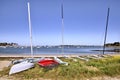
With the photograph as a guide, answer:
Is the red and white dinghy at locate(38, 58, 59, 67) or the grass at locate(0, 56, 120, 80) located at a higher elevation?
the red and white dinghy at locate(38, 58, 59, 67)

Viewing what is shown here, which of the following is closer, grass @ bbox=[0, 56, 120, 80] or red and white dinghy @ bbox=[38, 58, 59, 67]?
grass @ bbox=[0, 56, 120, 80]

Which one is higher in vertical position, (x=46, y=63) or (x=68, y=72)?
(x=46, y=63)

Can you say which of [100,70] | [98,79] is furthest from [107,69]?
[98,79]

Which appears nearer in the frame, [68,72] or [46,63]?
[68,72]

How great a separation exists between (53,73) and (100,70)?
282cm

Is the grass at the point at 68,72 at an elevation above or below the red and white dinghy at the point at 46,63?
below

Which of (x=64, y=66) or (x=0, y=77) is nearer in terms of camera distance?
(x=0, y=77)

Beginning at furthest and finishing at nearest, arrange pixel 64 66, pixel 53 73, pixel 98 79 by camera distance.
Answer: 1. pixel 64 66
2. pixel 53 73
3. pixel 98 79

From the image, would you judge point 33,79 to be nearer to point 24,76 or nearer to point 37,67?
point 24,76

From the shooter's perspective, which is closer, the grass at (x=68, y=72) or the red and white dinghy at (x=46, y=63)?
the grass at (x=68, y=72)

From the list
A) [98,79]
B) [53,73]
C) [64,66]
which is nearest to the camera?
[98,79]

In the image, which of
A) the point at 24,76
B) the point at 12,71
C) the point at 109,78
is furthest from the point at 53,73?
the point at 109,78

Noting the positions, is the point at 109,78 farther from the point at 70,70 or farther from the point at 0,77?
the point at 0,77

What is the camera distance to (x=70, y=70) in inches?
403
